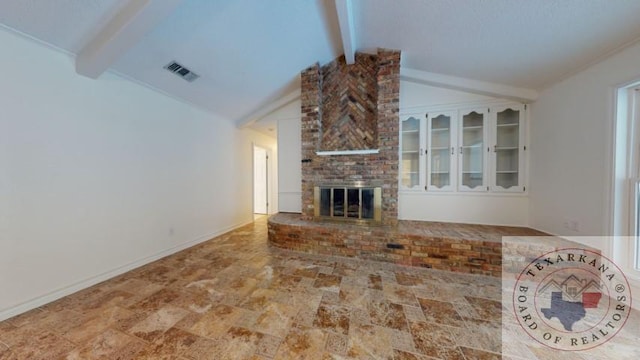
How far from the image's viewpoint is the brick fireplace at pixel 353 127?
334 cm

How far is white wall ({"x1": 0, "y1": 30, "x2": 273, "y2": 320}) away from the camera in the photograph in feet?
5.99

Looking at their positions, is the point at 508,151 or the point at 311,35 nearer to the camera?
the point at 311,35

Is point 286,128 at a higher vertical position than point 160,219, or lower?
higher

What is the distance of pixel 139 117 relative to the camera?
2795mm

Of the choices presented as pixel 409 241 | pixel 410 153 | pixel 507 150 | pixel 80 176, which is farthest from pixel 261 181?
pixel 507 150

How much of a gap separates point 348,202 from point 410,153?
4.83 feet

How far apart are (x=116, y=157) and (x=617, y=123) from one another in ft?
17.8

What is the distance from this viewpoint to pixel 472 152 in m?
3.51

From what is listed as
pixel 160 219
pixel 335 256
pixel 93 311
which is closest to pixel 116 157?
pixel 160 219

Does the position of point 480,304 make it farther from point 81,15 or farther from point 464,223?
point 81,15

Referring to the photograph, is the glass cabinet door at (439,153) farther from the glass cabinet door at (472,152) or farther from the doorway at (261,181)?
the doorway at (261,181)

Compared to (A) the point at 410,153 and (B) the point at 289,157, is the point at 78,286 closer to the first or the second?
(B) the point at 289,157

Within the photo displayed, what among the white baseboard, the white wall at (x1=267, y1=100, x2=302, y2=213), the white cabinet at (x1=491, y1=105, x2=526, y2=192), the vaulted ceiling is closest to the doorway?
the white wall at (x1=267, y1=100, x2=302, y2=213)

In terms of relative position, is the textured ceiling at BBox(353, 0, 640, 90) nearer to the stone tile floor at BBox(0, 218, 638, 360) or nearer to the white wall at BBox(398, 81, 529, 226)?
the white wall at BBox(398, 81, 529, 226)
